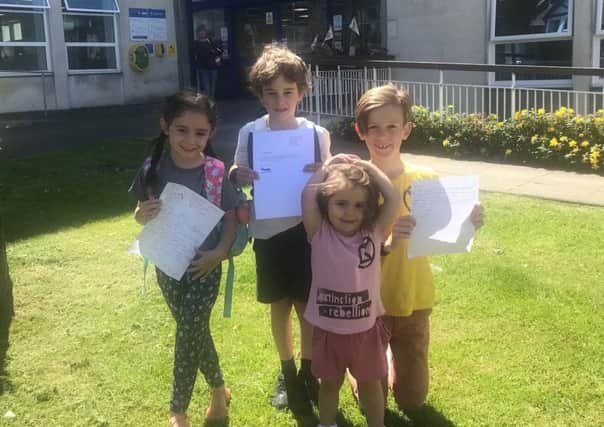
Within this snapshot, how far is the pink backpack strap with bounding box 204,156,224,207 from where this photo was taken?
2830 millimetres

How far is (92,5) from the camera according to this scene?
50.4 feet

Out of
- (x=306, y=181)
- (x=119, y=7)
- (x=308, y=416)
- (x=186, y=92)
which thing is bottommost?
(x=308, y=416)

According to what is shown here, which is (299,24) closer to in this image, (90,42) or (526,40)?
(90,42)

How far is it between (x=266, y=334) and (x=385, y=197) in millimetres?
1727

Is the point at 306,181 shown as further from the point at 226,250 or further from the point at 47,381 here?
the point at 47,381

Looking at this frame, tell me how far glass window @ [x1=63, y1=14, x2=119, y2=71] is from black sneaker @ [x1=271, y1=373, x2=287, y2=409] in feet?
44.5

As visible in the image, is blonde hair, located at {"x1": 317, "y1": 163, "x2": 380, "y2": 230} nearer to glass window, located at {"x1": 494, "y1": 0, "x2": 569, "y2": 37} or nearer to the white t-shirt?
the white t-shirt

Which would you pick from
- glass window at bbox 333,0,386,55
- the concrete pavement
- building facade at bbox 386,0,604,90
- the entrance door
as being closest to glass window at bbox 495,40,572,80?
building facade at bbox 386,0,604,90

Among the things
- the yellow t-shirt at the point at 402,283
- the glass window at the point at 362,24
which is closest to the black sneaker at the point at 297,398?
the yellow t-shirt at the point at 402,283

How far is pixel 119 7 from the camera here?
1570 centimetres

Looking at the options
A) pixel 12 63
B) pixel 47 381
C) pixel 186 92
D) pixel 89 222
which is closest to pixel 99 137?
pixel 12 63

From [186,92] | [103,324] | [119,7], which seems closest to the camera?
[186,92]

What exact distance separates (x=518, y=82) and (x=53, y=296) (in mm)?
9108

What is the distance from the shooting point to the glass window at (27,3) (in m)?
13.9
